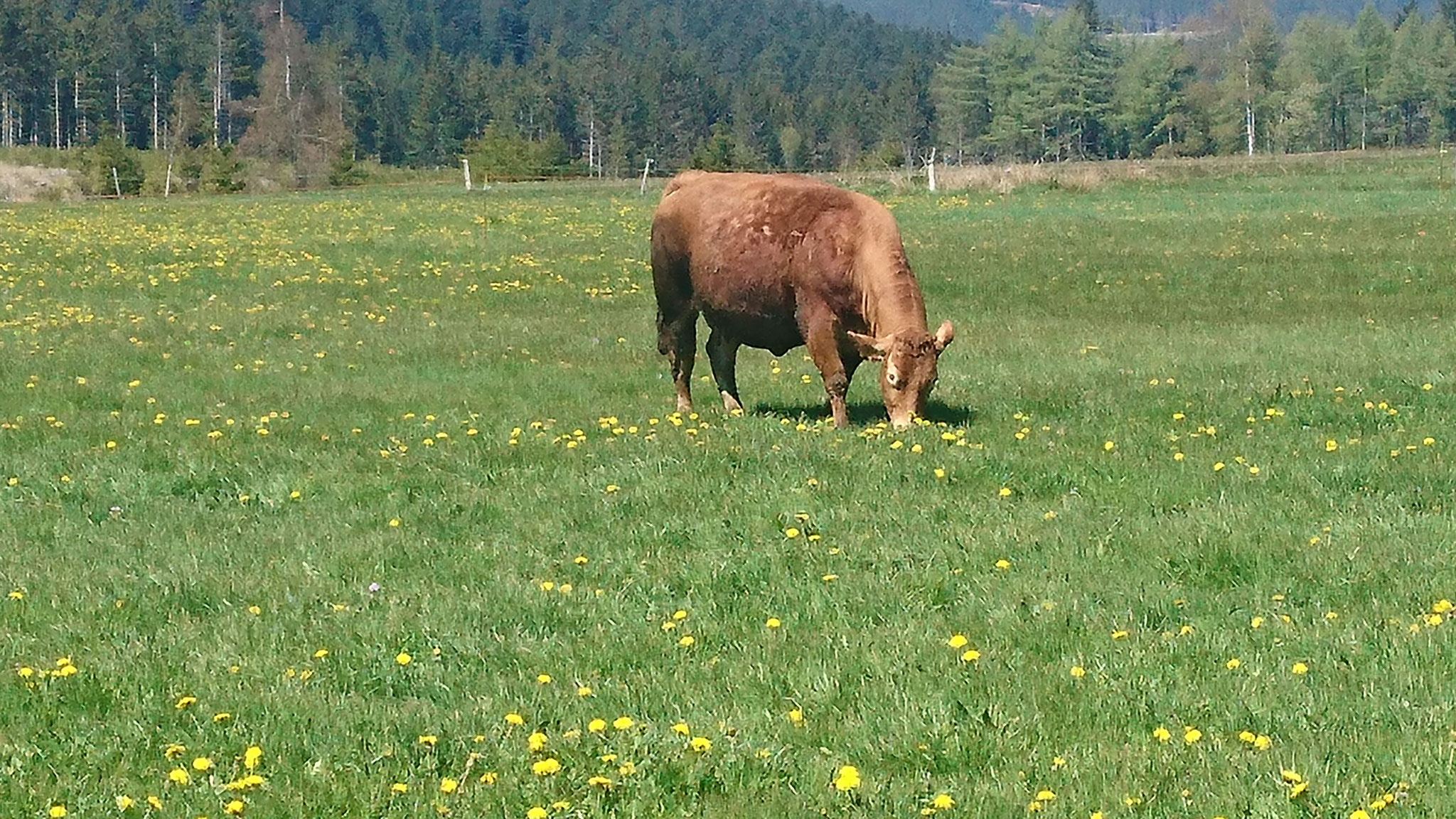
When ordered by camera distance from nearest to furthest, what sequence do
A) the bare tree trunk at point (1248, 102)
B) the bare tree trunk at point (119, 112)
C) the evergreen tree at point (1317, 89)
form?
the bare tree trunk at point (1248, 102)
the evergreen tree at point (1317, 89)
the bare tree trunk at point (119, 112)

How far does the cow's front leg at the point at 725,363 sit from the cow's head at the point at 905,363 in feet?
7.31

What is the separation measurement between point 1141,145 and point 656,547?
536 ft

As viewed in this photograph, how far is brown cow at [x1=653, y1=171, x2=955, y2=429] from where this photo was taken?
13.7 metres

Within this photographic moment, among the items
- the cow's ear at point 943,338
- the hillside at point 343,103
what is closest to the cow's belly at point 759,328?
the cow's ear at point 943,338

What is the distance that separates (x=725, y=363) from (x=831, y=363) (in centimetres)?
194

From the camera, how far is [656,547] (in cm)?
978

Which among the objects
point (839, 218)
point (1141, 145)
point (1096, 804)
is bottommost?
point (1096, 804)

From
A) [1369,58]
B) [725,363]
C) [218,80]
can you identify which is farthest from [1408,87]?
[725,363]

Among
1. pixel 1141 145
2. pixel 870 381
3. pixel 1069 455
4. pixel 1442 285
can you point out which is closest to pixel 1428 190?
pixel 1442 285

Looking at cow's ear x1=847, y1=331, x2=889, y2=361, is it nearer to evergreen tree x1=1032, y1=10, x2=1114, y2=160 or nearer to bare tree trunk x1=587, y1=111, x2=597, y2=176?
evergreen tree x1=1032, y1=10, x2=1114, y2=160

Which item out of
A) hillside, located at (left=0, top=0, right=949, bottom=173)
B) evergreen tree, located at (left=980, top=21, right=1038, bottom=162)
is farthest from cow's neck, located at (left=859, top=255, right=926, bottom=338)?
evergreen tree, located at (left=980, top=21, right=1038, bottom=162)

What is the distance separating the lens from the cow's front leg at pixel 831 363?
1415 centimetres

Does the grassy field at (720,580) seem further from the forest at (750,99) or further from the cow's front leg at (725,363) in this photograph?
the forest at (750,99)

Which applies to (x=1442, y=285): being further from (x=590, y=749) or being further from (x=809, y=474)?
(x=590, y=749)
